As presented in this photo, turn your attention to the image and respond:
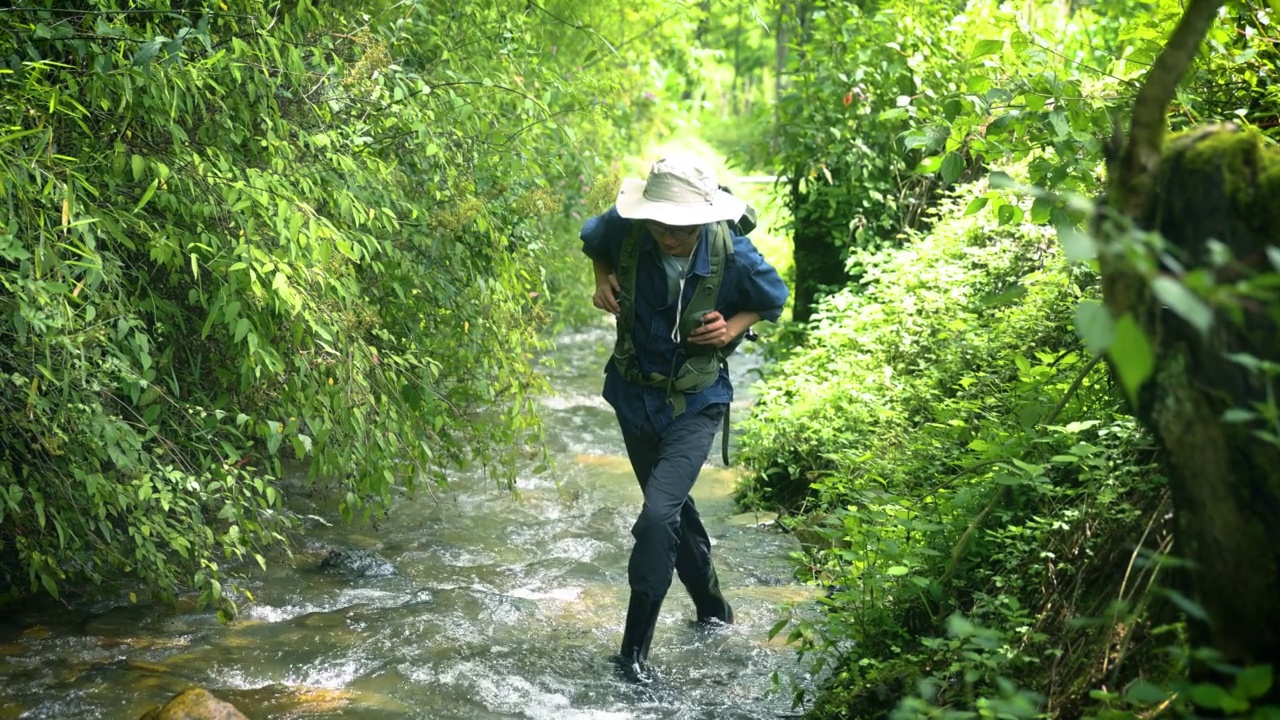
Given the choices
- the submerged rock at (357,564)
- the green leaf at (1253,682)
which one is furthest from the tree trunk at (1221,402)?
the submerged rock at (357,564)

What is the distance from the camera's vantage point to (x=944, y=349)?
7.52 meters

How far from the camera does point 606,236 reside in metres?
5.61

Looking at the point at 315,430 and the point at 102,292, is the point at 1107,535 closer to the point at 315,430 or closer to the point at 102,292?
the point at 315,430

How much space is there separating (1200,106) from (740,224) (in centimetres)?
202

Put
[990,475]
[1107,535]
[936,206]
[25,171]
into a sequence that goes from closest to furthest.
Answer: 1. [1107,535]
2. [25,171]
3. [990,475]
4. [936,206]

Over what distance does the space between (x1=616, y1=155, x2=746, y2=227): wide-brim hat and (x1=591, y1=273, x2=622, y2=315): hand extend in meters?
0.37

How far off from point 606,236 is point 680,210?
1.74 feet

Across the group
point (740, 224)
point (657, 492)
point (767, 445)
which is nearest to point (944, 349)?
point (767, 445)

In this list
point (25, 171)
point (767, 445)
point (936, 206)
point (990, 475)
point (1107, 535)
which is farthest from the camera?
point (936, 206)

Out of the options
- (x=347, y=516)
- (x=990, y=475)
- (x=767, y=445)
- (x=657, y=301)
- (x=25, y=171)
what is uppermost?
(x=25, y=171)

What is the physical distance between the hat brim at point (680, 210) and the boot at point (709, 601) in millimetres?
1804

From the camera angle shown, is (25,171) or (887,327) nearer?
(25,171)

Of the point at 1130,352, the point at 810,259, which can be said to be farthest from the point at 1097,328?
the point at 810,259

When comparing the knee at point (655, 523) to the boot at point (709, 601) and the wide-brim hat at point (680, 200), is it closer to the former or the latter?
the boot at point (709, 601)
